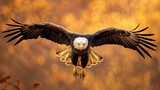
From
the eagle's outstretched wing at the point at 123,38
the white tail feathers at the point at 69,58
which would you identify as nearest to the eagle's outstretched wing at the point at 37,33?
the white tail feathers at the point at 69,58

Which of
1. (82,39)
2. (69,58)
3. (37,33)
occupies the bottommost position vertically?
(69,58)

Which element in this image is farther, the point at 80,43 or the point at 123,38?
the point at 123,38

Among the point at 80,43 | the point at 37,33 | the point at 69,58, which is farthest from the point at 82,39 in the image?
the point at 37,33

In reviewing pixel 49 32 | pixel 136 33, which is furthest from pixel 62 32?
pixel 136 33

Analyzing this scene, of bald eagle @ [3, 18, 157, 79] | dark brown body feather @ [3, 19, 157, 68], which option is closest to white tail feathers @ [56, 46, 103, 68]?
bald eagle @ [3, 18, 157, 79]

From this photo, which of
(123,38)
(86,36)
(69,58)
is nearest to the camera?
(86,36)

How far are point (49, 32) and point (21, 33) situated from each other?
1.05 feet

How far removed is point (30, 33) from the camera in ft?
14.0

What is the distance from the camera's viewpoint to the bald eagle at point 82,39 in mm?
4020

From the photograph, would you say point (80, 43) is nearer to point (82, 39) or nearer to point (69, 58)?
point (82, 39)

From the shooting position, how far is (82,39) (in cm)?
397

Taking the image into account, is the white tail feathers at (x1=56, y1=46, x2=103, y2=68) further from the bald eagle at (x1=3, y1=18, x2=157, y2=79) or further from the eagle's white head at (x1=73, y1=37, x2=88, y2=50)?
the eagle's white head at (x1=73, y1=37, x2=88, y2=50)

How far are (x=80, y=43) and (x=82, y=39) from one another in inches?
3.0

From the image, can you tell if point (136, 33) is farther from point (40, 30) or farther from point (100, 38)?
point (40, 30)
